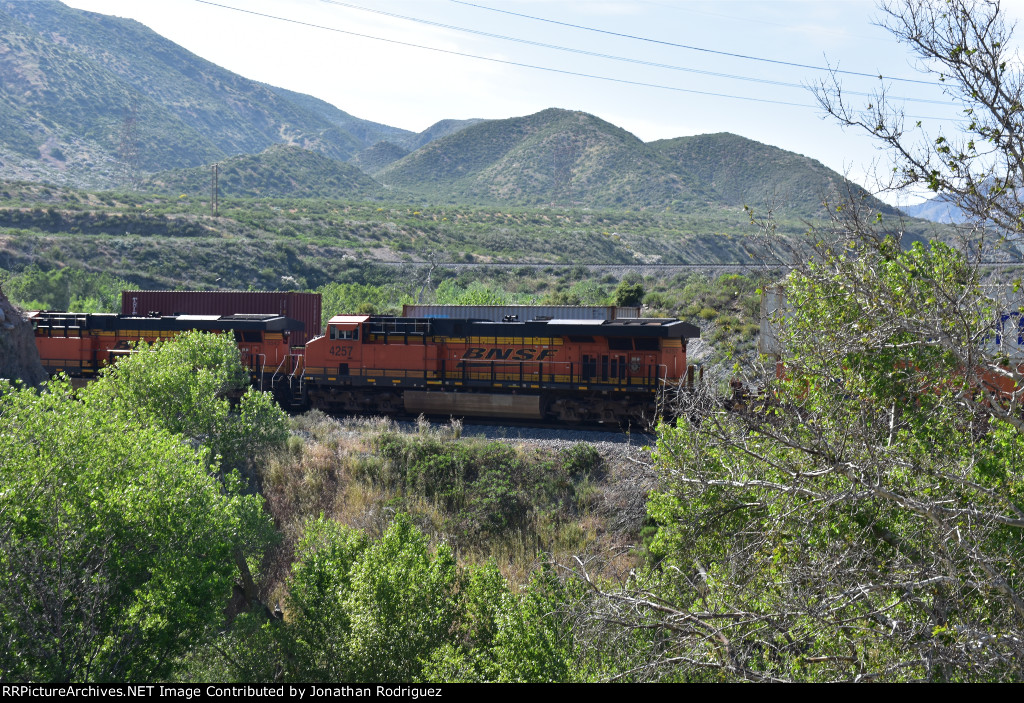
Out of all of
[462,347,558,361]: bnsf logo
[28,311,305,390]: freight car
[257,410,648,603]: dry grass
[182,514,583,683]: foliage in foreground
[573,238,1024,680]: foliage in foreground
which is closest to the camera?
[573,238,1024,680]: foliage in foreground

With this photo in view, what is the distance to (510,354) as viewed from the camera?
92.1ft

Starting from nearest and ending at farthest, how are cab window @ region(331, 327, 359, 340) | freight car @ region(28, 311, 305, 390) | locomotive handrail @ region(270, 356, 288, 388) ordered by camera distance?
1. cab window @ region(331, 327, 359, 340)
2. locomotive handrail @ region(270, 356, 288, 388)
3. freight car @ region(28, 311, 305, 390)

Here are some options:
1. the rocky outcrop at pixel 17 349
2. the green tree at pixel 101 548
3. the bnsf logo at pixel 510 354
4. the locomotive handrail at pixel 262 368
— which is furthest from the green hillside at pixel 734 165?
the green tree at pixel 101 548

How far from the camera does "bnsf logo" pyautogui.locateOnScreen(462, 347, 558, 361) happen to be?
27656 millimetres

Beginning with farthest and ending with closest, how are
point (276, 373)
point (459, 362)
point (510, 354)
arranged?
point (276, 373), point (459, 362), point (510, 354)

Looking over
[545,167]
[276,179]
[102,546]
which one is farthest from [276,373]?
[545,167]

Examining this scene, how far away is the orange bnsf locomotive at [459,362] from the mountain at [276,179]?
111 meters

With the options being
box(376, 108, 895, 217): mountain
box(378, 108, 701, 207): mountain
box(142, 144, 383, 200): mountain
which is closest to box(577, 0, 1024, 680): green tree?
box(376, 108, 895, 217): mountain

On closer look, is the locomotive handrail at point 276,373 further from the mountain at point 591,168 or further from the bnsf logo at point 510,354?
the mountain at point 591,168

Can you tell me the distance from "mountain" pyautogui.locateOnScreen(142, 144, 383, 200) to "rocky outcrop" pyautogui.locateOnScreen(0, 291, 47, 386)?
108m

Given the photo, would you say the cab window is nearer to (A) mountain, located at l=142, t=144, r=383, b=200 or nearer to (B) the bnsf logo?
(B) the bnsf logo

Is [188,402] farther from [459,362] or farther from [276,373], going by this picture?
[459,362]

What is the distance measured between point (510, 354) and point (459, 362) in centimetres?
205

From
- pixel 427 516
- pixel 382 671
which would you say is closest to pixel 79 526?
pixel 382 671
